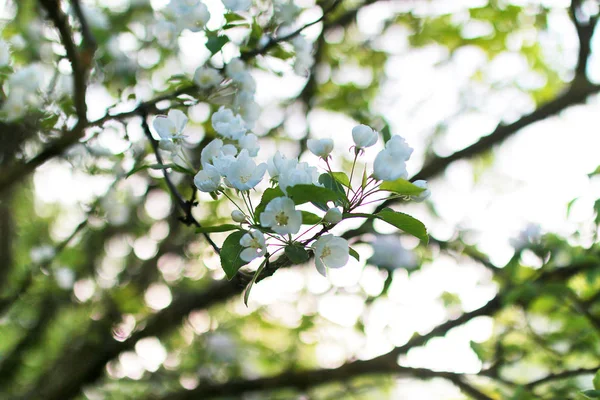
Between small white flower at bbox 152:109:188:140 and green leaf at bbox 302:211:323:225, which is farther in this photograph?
small white flower at bbox 152:109:188:140

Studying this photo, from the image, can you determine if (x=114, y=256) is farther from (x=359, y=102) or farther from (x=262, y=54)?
(x=262, y=54)

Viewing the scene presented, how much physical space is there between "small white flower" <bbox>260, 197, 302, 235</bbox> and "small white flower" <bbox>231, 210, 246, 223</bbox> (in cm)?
8

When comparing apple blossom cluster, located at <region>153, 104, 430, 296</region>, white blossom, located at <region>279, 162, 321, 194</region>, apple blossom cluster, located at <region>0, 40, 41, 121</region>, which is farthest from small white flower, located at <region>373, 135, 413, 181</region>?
apple blossom cluster, located at <region>0, 40, 41, 121</region>

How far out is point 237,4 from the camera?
4.47 ft

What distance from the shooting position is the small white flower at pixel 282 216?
2.86 ft

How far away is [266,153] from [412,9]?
1.07 meters

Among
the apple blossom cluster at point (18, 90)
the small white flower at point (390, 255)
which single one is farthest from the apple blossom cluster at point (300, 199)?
the small white flower at point (390, 255)

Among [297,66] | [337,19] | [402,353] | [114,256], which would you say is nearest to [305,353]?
[114,256]

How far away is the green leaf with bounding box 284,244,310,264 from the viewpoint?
0.91 metres

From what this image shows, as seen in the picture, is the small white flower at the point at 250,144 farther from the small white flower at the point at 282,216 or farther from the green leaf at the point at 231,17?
the green leaf at the point at 231,17

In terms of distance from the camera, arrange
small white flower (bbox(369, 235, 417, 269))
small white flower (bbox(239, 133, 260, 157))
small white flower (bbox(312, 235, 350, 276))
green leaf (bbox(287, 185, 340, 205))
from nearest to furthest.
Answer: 1. green leaf (bbox(287, 185, 340, 205))
2. small white flower (bbox(312, 235, 350, 276))
3. small white flower (bbox(239, 133, 260, 157))
4. small white flower (bbox(369, 235, 417, 269))

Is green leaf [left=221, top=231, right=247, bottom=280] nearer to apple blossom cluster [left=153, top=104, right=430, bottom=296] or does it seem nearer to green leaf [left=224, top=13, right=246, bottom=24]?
apple blossom cluster [left=153, top=104, right=430, bottom=296]

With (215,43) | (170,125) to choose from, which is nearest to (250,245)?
(170,125)

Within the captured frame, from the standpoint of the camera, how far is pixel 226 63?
1452 millimetres
